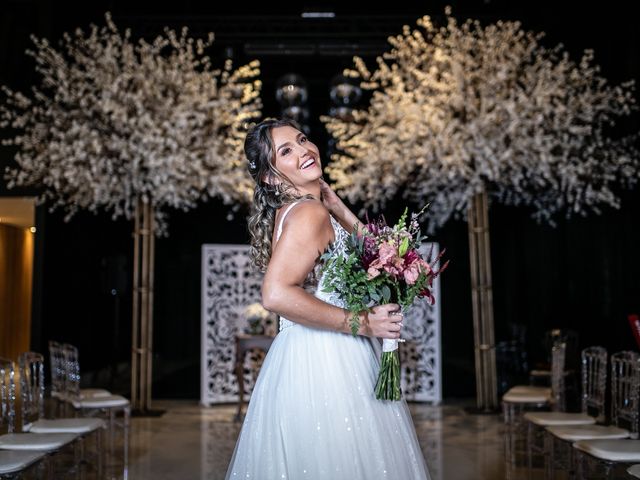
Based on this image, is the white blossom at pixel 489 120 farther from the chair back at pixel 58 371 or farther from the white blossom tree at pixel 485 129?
the chair back at pixel 58 371

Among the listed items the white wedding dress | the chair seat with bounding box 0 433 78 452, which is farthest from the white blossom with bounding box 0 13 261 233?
the white wedding dress

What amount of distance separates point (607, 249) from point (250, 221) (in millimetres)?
6828

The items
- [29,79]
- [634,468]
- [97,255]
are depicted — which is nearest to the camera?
[634,468]

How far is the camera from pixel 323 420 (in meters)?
2.22

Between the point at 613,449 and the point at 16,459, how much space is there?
9.92ft

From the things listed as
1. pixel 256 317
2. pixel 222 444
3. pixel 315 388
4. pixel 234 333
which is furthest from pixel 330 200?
pixel 234 333

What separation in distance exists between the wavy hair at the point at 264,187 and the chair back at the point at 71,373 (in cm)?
386

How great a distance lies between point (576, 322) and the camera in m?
8.98

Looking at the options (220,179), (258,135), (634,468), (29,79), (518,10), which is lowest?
(634,468)

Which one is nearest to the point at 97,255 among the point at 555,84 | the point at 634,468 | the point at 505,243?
the point at 505,243

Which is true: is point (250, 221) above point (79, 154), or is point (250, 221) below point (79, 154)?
below

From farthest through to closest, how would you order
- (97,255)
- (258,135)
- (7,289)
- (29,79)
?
(7,289) < (97,255) < (29,79) < (258,135)

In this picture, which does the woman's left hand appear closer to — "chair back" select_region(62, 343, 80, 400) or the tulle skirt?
the tulle skirt

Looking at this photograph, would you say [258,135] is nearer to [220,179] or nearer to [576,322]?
[220,179]
